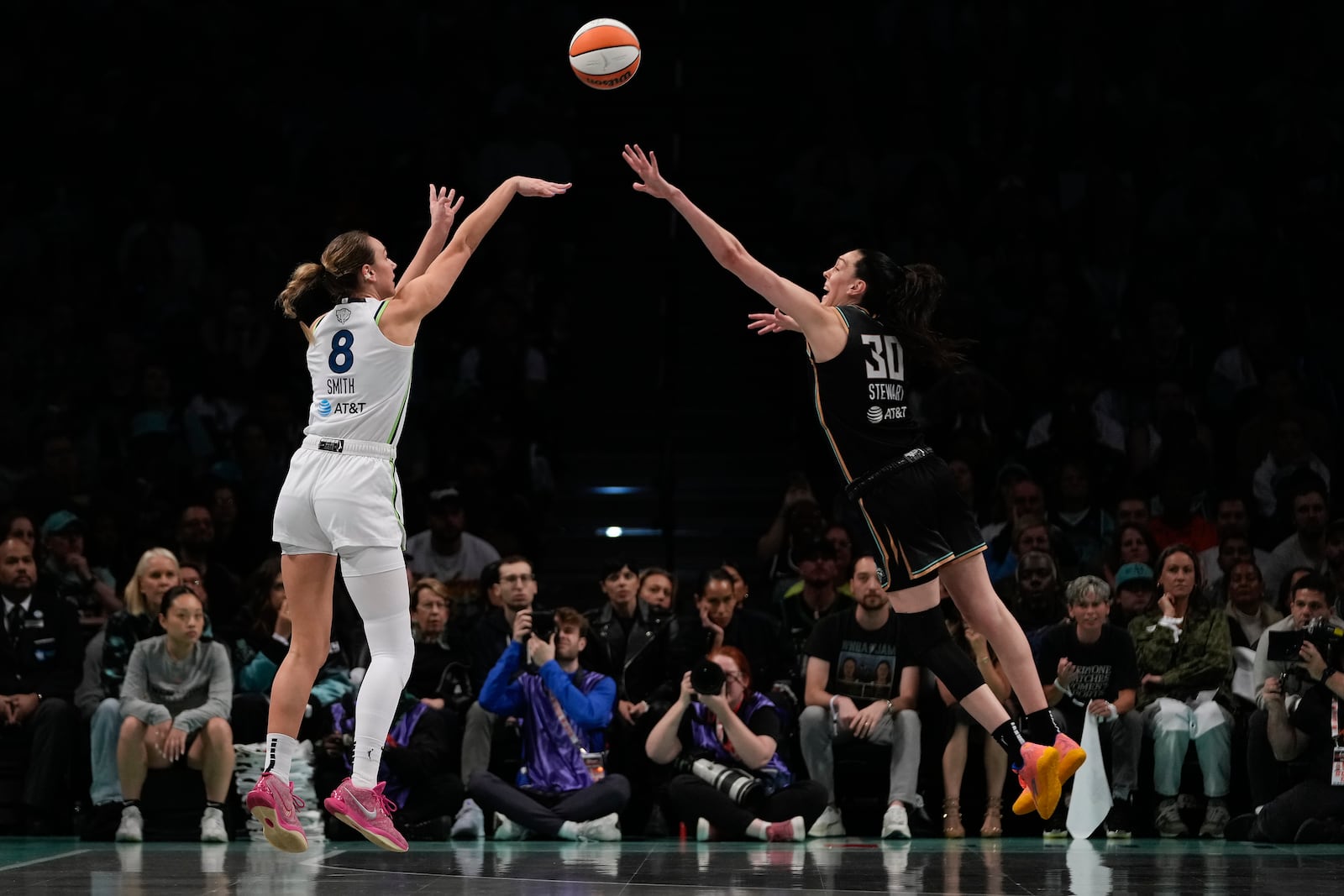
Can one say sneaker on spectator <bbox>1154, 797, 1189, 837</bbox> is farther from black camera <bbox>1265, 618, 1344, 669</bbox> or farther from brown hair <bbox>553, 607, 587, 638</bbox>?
brown hair <bbox>553, 607, 587, 638</bbox>

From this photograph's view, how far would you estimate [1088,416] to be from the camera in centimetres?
1352

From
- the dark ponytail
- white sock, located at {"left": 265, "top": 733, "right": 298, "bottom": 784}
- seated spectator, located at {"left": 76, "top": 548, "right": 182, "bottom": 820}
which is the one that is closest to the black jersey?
the dark ponytail

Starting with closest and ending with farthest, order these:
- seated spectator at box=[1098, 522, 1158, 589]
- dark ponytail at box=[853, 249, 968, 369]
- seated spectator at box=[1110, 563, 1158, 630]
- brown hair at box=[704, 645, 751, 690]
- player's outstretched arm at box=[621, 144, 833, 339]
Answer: player's outstretched arm at box=[621, 144, 833, 339] < dark ponytail at box=[853, 249, 968, 369] < brown hair at box=[704, 645, 751, 690] < seated spectator at box=[1110, 563, 1158, 630] < seated spectator at box=[1098, 522, 1158, 589]

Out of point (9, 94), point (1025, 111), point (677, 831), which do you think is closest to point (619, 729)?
point (677, 831)

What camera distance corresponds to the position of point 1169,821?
10.5 meters

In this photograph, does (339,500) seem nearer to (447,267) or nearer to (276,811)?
(447,267)

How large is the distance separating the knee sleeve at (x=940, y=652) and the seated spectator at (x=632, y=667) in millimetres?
3540

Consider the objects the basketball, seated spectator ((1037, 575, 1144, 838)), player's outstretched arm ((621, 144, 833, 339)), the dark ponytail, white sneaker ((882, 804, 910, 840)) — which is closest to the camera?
player's outstretched arm ((621, 144, 833, 339))

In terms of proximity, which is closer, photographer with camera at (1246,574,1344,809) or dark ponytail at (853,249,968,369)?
dark ponytail at (853,249,968,369)

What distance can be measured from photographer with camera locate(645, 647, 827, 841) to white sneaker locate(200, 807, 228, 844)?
2.57m

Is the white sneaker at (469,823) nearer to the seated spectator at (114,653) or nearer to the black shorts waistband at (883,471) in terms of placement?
the seated spectator at (114,653)

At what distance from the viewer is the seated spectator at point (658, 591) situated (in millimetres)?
11367

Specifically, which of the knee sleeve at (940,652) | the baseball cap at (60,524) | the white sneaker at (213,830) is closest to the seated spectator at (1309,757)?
the knee sleeve at (940,652)

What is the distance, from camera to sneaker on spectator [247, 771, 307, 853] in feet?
22.4
